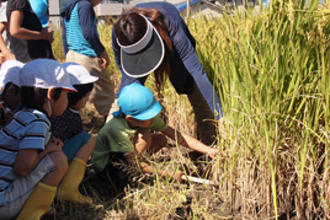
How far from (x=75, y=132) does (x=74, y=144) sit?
0.12 m

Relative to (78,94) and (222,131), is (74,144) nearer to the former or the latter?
(78,94)

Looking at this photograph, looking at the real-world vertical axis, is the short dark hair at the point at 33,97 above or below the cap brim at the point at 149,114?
above

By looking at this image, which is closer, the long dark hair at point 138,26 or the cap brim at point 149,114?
the long dark hair at point 138,26

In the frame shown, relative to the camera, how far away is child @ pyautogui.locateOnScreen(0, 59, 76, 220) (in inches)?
67.8

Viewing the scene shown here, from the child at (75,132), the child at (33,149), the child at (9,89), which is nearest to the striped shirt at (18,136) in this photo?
the child at (33,149)

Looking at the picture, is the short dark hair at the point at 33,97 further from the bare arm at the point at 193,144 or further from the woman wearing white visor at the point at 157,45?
the bare arm at the point at 193,144

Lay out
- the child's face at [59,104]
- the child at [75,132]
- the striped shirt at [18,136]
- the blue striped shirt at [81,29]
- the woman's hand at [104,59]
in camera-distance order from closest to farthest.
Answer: the striped shirt at [18,136] → the child's face at [59,104] → the child at [75,132] → the blue striped shirt at [81,29] → the woman's hand at [104,59]

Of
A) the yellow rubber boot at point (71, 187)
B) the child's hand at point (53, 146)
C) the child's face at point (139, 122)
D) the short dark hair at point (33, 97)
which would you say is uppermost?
the short dark hair at point (33, 97)

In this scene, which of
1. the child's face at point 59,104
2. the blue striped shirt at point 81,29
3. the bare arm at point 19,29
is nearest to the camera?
the child's face at point 59,104

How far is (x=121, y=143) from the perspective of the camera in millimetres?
2346

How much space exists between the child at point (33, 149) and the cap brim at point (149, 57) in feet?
1.25

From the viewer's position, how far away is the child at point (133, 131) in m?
2.21

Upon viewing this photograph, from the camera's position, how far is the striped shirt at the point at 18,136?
1.71 m

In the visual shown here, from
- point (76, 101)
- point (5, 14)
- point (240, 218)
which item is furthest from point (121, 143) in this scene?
point (5, 14)
